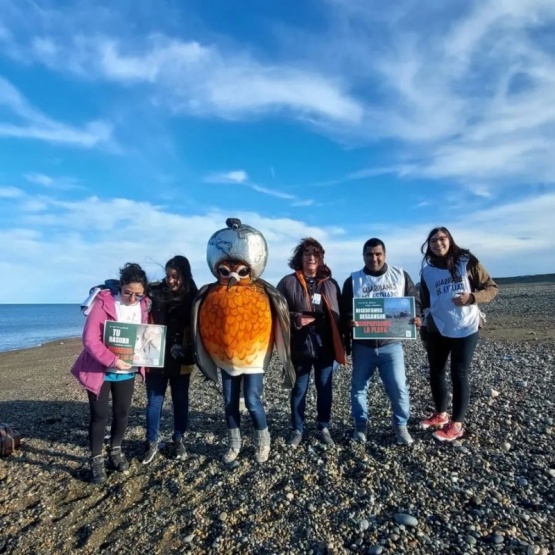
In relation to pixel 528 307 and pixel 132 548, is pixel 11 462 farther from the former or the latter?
pixel 528 307

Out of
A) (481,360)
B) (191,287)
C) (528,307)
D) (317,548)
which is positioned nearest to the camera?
(317,548)

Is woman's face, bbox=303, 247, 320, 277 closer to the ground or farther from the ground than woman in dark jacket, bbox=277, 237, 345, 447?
farther from the ground

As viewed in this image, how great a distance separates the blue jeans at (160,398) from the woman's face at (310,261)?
2059 millimetres

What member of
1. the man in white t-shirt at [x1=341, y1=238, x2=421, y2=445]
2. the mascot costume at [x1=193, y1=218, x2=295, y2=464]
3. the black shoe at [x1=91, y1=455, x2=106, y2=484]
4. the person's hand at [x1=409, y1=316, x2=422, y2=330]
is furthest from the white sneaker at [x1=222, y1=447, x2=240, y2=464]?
the person's hand at [x1=409, y1=316, x2=422, y2=330]

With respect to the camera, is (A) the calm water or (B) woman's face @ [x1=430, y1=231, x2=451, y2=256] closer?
(B) woman's face @ [x1=430, y1=231, x2=451, y2=256]

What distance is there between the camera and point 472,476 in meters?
4.75

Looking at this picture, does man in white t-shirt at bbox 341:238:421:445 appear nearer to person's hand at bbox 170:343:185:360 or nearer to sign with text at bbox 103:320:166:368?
person's hand at bbox 170:343:185:360

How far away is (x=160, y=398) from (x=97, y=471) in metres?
1.09

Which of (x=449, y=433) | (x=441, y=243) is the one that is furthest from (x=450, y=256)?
(x=449, y=433)

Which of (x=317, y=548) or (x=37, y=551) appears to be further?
(x=37, y=551)

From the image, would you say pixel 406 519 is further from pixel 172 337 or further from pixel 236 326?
pixel 172 337

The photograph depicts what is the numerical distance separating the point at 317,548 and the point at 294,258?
10.7 ft

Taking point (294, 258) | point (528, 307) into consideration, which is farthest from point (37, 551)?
point (528, 307)

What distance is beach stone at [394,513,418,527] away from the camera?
397 cm
